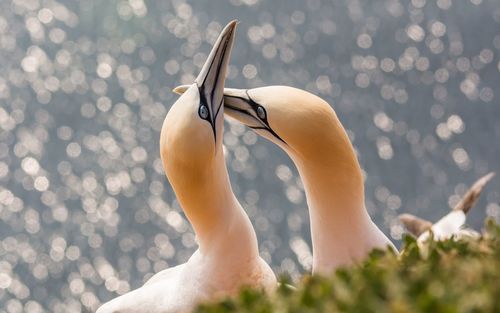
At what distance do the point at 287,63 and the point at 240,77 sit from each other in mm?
1613

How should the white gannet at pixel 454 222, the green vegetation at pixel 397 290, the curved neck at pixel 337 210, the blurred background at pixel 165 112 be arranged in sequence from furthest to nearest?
1. the blurred background at pixel 165 112
2. the white gannet at pixel 454 222
3. the curved neck at pixel 337 210
4. the green vegetation at pixel 397 290

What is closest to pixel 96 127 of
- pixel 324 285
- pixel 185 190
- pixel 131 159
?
pixel 131 159

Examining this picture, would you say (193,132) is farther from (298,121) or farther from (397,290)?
(397,290)

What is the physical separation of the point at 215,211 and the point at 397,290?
240 cm

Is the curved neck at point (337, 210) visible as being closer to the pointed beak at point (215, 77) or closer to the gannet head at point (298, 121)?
the gannet head at point (298, 121)

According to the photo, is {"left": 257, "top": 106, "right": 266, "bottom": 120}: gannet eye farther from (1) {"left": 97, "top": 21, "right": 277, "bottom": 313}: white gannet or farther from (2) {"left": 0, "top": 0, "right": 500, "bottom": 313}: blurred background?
(2) {"left": 0, "top": 0, "right": 500, "bottom": 313}: blurred background

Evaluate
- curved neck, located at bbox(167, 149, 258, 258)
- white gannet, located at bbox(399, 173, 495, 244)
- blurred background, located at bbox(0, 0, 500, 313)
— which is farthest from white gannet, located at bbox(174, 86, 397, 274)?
blurred background, located at bbox(0, 0, 500, 313)

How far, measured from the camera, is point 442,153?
70.1 ft

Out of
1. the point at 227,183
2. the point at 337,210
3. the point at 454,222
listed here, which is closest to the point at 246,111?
the point at 227,183

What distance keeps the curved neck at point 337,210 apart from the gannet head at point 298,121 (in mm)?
65

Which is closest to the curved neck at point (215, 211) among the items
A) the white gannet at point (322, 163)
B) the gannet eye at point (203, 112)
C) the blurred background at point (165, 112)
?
the gannet eye at point (203, 112)

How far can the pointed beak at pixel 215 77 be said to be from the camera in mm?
4723

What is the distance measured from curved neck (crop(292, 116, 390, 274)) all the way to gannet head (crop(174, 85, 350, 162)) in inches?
2.6

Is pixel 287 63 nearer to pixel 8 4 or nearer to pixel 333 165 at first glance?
pixel 8 4
